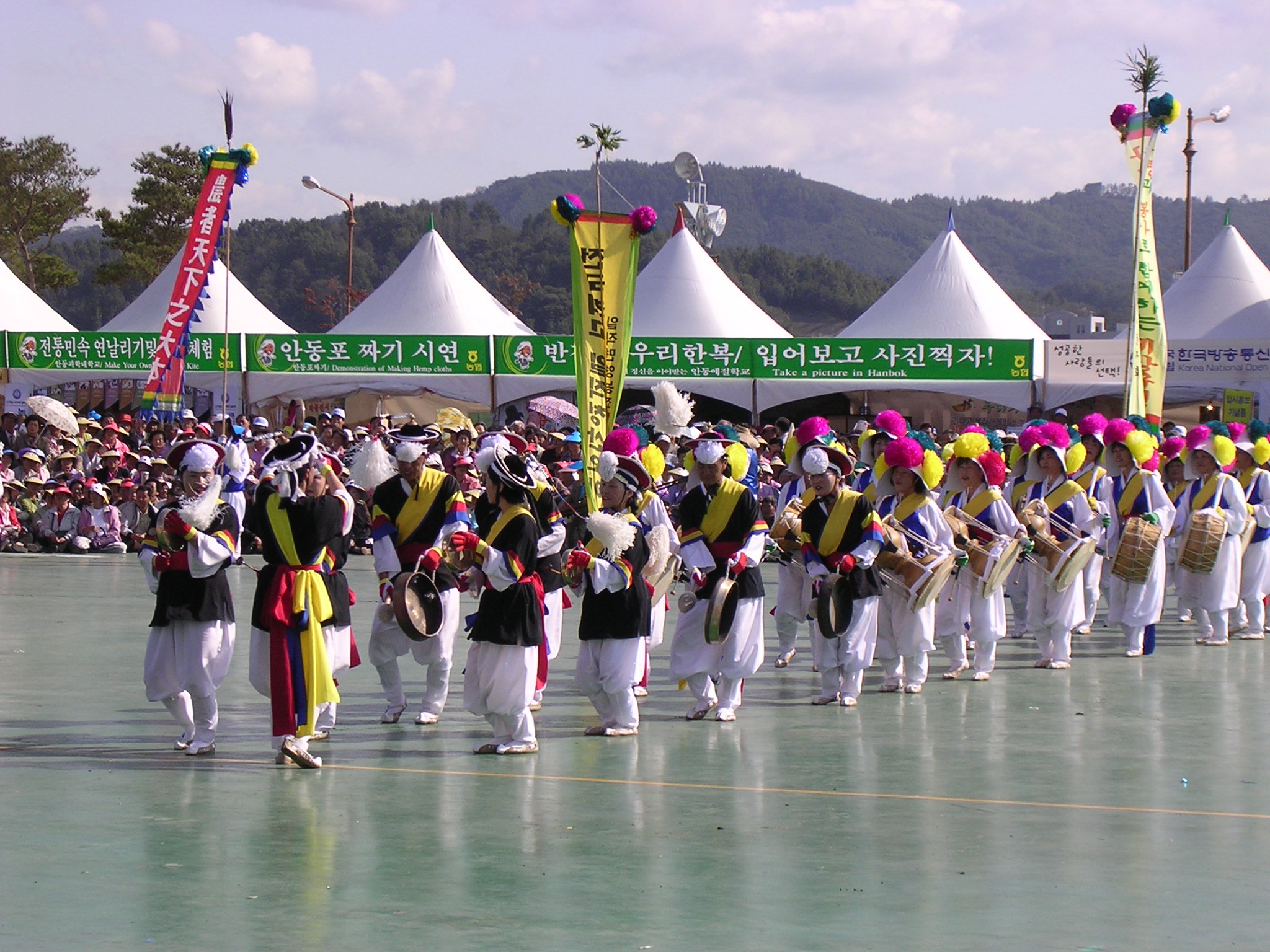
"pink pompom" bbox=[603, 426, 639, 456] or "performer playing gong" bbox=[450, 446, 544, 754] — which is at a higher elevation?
"pink pompom" bbox=[603, 426, 639, 456]

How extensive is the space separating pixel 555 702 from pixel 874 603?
75.8 inches

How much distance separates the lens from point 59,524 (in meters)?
18.0

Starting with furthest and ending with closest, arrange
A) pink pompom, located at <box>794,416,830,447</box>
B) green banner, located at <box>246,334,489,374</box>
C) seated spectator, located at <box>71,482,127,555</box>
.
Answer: green banner, located at <box>246,334,489,374</box> → seated spectator, located at <box>71,482,127,555</box> → pink pompom, located at <box>794,416,830,447</box>

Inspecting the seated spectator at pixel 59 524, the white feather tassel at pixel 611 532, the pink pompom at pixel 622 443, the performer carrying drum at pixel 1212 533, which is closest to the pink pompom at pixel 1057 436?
the performer carrying drum at pixel 1212 533

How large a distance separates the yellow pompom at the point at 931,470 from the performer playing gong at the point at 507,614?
9.86 ft

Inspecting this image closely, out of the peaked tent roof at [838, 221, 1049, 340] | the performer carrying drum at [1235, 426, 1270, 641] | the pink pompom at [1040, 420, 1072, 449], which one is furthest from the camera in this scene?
the peaked tent roof at [838, 221, 1049, 340]

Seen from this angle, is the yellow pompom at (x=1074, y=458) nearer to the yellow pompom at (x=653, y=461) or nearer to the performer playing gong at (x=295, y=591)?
the yellow pompom at (x=653, y=461)

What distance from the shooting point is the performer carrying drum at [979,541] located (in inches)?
392

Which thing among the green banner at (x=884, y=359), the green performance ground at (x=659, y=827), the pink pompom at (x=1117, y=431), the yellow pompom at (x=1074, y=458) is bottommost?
the green performance ground at (x=659, y=827)

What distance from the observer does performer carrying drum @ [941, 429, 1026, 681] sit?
995cm

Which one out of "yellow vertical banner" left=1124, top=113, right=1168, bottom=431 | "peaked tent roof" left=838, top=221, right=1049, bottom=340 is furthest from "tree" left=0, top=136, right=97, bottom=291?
"yellow vertical banner" left=1124, top=113, right=1168, bottom=431

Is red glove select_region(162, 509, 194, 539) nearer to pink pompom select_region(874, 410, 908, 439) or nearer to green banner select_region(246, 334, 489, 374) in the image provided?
pink pompom select_region(874, 410, 908, 439)

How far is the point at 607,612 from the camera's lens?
7719mm

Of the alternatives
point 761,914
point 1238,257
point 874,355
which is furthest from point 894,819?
point 1238,257
